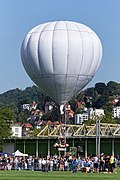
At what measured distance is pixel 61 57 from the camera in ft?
215

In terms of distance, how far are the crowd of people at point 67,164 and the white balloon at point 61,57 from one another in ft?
22.1

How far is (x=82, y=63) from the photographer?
66312 mm

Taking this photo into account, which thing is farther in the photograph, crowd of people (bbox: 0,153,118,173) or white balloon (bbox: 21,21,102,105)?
white balloon (bbox: 21,21,102,105)

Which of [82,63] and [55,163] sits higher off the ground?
[82,63]

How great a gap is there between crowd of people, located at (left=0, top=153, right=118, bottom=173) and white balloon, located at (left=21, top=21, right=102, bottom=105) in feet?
22.1

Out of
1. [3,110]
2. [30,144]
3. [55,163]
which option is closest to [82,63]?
[55,163]

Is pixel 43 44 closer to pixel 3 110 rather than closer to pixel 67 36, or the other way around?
pixel 67 36

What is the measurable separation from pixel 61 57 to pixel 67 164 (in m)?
10.6

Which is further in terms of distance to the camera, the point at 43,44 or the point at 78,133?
the point at 78,133

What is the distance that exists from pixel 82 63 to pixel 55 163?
9942 millimetres

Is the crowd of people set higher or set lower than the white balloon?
lower

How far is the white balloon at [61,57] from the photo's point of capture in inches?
2586

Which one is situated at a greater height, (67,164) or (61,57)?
(61,57)

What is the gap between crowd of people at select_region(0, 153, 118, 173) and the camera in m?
52.8
